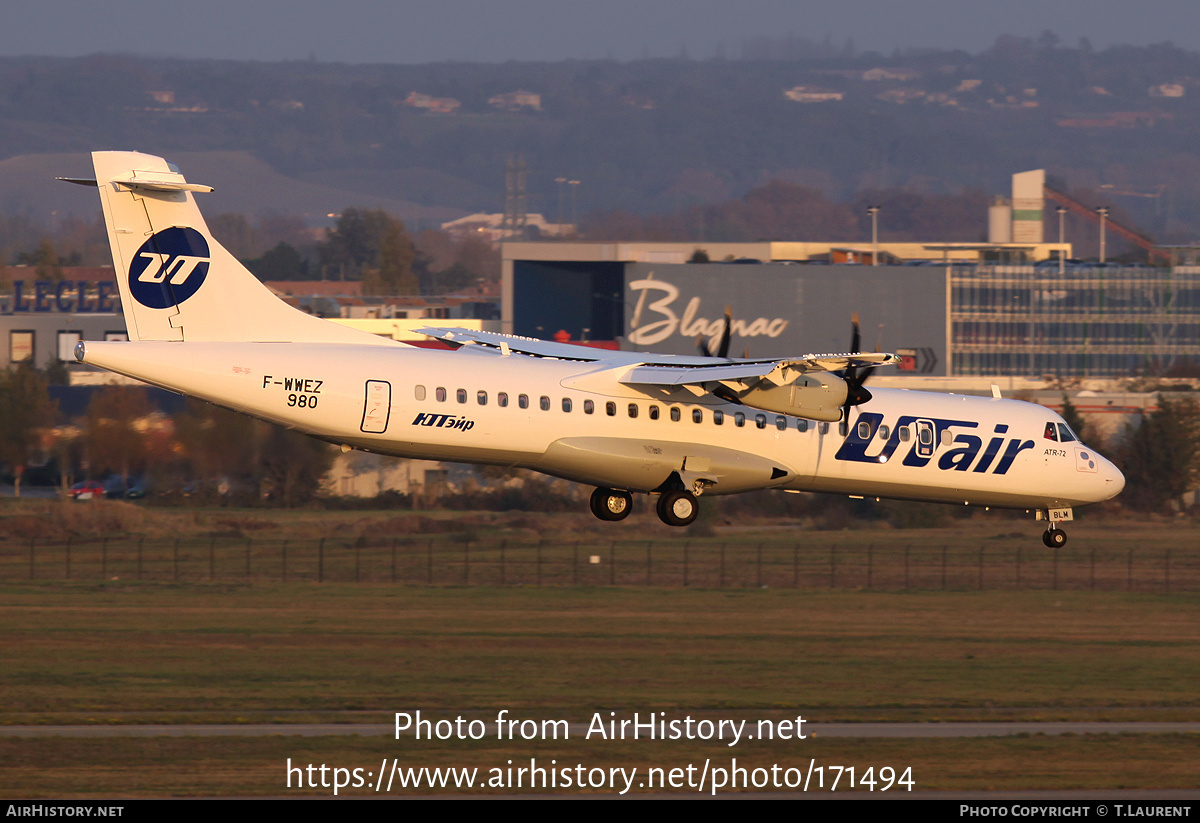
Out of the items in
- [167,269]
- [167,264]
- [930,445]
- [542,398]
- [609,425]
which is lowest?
[930,445]

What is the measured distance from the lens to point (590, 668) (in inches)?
2354

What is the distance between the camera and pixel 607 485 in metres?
38.0

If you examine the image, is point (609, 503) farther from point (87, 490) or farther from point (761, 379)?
point (87, 490)

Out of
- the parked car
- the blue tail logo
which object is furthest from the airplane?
the parked car

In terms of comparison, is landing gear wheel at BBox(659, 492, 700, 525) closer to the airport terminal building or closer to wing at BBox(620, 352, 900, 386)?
wing at BBox(620, 352, 900, 386)

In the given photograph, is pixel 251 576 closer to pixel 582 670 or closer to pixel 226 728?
pixel 582 670

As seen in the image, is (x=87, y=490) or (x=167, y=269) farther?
(x=87, y=490)

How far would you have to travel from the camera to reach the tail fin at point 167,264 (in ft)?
114

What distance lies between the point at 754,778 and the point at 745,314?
289 ft

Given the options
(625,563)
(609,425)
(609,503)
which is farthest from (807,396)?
(625,563)

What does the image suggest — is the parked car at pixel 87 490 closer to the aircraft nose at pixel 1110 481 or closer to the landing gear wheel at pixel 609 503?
the landing gear wheel at pixel 609 503

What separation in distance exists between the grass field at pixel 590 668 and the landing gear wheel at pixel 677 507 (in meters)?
9.32

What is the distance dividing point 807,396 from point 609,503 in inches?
241

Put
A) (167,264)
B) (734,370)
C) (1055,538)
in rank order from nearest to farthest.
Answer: (167,264)
(734,370)
(1055,538)
